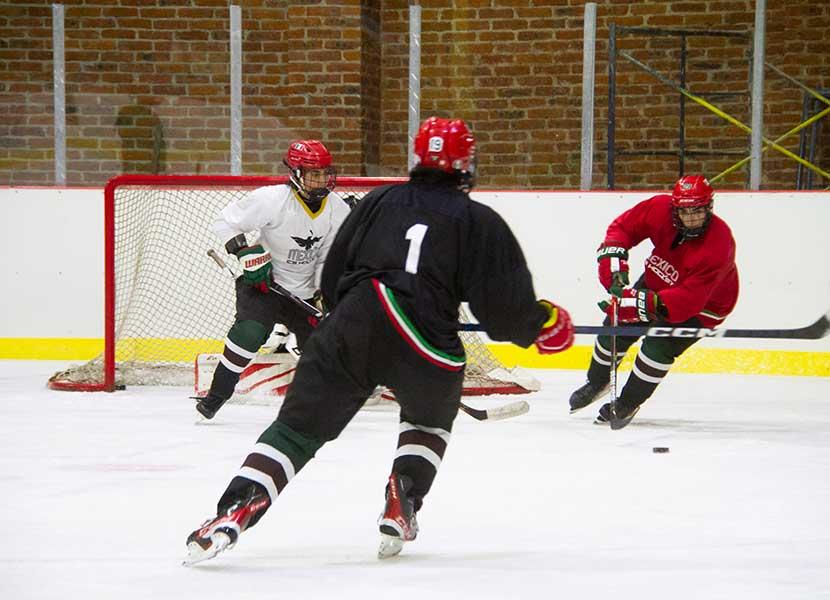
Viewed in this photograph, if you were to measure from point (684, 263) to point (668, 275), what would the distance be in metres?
0.10

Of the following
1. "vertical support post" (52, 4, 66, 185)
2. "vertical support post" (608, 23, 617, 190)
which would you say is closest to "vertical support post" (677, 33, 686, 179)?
"vertical support post" (608, 23, 617, 190)

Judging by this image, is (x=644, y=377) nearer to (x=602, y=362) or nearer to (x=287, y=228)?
(x=602, y=362)

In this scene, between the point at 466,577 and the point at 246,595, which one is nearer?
the point at 246,595

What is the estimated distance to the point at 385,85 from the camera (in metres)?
7.03

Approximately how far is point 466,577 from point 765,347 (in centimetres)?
400

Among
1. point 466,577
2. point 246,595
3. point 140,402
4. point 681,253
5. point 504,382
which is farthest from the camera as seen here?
point 504,382

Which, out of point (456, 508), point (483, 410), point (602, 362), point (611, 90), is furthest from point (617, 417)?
point (611, 90)

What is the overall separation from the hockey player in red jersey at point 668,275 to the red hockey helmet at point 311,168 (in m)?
1.00

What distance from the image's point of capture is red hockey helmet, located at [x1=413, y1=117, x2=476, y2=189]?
2.53 meters

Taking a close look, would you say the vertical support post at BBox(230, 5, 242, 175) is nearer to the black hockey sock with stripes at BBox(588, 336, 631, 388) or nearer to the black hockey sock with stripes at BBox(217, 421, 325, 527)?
the black hockey sock with stripes at BBox(588, 336, 631, 388)

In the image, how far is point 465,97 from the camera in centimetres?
668

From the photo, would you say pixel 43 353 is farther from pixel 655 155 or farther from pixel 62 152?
pixel 655 155

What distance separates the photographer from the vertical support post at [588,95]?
6211 millimetres

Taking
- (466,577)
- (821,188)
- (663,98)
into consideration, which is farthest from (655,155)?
(466,577)
